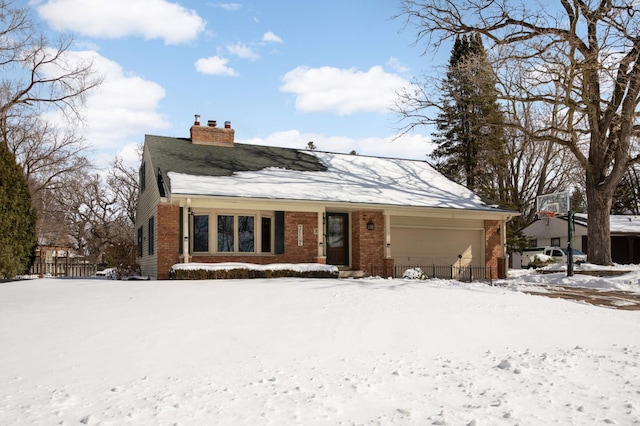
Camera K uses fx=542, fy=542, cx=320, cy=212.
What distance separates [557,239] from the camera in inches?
1524

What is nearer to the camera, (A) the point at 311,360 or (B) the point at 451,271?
(A) the point at 311,360

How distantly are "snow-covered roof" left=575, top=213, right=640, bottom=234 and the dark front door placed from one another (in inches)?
831

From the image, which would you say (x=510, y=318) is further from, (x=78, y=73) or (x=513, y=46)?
(x=78, y=73)

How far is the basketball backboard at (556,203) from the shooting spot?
18719 mm

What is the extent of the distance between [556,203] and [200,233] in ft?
41.0

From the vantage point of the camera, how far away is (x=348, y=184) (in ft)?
67.5

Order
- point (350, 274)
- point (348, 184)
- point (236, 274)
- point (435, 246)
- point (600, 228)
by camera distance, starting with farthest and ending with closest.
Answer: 1. point (435, 246)
2. point (600, 228)
3. point (348, 184)
4. point (350, 274)
5. point (236, 274)

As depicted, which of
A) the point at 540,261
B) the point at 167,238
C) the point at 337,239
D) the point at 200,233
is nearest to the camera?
the point at 167,238

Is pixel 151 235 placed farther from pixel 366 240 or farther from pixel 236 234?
pixel 366 240

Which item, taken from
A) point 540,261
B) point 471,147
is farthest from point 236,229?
point 471,147

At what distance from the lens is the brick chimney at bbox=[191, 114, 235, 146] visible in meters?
21.2

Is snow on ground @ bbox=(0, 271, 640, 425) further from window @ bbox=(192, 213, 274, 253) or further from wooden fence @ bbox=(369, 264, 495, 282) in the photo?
wooden fence @ bbox=(369, 264, 495, 282)

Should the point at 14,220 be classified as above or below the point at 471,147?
below

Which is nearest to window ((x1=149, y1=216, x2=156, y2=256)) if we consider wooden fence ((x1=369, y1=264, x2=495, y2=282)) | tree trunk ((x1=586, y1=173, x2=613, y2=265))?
wooden fence ((x1=369, y1=264, x2=495, y2=282))
